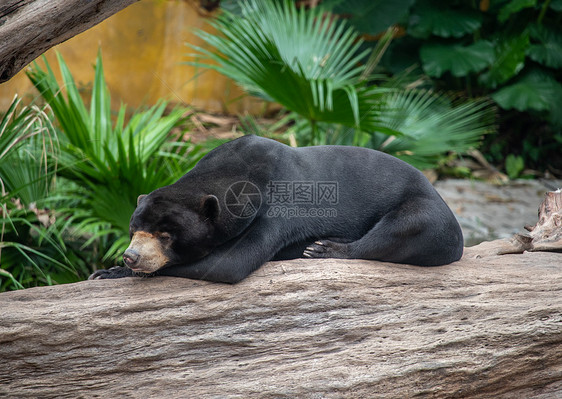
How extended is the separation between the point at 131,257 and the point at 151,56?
722cm

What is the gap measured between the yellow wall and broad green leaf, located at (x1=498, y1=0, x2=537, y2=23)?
386cm

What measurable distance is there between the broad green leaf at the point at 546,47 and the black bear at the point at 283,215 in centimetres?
641

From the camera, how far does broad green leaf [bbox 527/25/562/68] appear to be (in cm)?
861

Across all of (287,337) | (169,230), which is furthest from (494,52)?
(169,230)

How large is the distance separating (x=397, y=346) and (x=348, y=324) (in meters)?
0.28

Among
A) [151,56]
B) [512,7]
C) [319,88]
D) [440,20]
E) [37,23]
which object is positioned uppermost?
[151,56]

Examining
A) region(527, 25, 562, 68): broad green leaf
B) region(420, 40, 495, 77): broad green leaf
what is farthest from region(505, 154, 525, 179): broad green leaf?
region(420, 40, 495, 77): broad green leaf

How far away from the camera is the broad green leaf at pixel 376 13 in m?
8.37

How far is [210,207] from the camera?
2.81 meters

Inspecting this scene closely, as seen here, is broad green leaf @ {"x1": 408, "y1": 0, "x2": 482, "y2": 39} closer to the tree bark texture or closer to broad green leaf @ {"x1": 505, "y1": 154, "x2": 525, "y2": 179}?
broad green leaf @ {"x1": 505, "y1": 154, "x2": 525, "y2": 179}

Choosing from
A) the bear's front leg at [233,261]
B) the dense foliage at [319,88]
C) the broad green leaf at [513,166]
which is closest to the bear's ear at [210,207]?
the bear's front leg at [233,261]

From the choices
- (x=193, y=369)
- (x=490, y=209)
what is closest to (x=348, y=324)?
(x=193, y=369)

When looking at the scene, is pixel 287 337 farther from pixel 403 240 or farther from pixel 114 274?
pixel 114 274

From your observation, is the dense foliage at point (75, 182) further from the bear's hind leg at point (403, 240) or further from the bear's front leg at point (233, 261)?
the bear's hind leg at point (403, 240)
